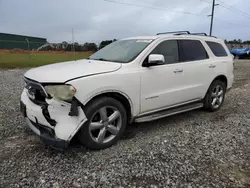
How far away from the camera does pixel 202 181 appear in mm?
2646

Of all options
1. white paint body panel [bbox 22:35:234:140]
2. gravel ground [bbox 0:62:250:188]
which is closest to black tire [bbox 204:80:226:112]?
white paint body panel [bbox 22:35:234:140]

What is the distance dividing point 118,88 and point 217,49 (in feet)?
10.1

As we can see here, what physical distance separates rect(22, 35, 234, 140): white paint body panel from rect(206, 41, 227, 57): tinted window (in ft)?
0.49

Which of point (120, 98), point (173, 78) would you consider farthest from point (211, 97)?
point (120, 98)

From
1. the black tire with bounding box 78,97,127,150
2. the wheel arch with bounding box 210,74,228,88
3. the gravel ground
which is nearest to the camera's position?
the gravel ground

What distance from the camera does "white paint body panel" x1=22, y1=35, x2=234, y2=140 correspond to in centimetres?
292

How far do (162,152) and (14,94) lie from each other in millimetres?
5372

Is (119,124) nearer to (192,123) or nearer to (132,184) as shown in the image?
(132,184)

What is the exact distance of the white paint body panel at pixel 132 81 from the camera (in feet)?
9.57

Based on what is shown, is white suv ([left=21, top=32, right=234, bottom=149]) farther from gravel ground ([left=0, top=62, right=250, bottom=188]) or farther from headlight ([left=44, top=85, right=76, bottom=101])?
gravel ground ([left=0, top=62, right=250, bottom=188])

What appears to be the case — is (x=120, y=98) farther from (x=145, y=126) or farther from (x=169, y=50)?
(x=169, y=50)

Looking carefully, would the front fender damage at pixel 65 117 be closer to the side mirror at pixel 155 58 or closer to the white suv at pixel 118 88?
the white suv at pixel 118 88

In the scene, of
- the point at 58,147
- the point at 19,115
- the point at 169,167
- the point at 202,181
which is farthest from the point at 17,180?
the point at 19,115

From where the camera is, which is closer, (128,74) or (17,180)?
(17,180)
